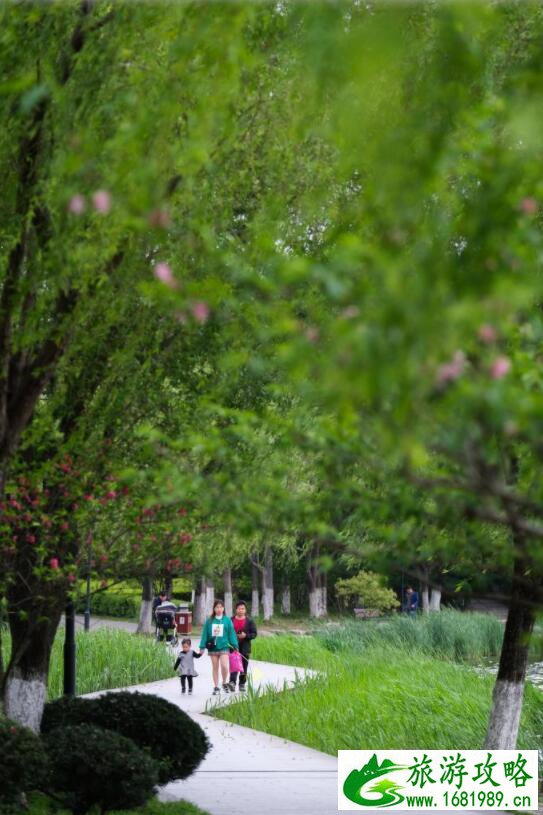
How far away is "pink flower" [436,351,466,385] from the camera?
2.52 metres

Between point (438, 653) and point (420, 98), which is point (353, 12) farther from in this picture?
point (438, 653)

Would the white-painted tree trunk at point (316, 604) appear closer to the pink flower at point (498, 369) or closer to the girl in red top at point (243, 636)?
the girl in red top at point (243, 636)

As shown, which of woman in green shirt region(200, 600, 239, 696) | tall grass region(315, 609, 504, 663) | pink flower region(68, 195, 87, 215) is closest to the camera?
pink flower region(68, 195, 87, 215)

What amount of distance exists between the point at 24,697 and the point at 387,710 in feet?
16.3

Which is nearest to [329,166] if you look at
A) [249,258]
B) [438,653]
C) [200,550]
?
[249,258]

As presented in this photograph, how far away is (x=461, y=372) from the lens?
2633mm

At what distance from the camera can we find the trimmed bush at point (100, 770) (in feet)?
27.7

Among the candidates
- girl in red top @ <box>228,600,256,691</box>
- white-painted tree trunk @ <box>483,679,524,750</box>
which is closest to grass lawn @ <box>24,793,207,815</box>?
white-painted tree trunk @ <box>483,679,524,750</box>

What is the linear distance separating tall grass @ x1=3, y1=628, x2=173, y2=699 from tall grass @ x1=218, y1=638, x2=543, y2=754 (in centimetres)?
341

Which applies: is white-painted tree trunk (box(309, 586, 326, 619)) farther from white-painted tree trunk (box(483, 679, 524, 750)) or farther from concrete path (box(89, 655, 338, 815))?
white-painted tree trunk (box(483, 679, 524, 750))

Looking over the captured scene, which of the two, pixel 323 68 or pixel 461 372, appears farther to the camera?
pixel 323 68

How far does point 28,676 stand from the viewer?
33.7 ft

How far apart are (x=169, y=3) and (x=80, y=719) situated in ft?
20.6

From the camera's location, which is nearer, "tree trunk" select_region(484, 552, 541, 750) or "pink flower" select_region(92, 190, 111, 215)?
"pink flower" select_region(92, 190, 111, 215)
